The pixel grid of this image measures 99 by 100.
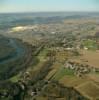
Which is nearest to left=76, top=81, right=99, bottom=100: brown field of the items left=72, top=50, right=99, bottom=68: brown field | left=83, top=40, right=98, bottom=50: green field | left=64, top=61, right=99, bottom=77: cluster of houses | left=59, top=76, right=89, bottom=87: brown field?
left=59, top=76, right=89, bottom=87: brown field

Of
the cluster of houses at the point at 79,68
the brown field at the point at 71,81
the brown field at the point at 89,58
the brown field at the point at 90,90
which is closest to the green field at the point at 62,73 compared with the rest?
the cluster of houses at the point at 79,68

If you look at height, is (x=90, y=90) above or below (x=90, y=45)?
above

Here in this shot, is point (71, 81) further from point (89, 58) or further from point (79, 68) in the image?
point (89, 58)

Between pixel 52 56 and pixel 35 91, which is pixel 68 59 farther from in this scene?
pixel 35 91

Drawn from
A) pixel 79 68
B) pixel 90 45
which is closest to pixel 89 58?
pixel 79 68

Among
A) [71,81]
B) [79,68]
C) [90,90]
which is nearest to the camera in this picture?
[90,90]

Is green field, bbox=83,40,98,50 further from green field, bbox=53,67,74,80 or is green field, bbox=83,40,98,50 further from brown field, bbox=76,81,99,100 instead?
brown field, bbox=76,81,99,100

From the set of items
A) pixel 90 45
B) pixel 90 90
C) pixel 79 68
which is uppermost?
pixel 90 90

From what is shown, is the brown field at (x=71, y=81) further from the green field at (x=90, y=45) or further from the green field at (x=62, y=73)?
the green field at (x=90, y=45)

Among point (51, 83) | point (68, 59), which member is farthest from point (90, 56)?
point (51, 83)

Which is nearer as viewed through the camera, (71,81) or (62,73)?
(71,81)
